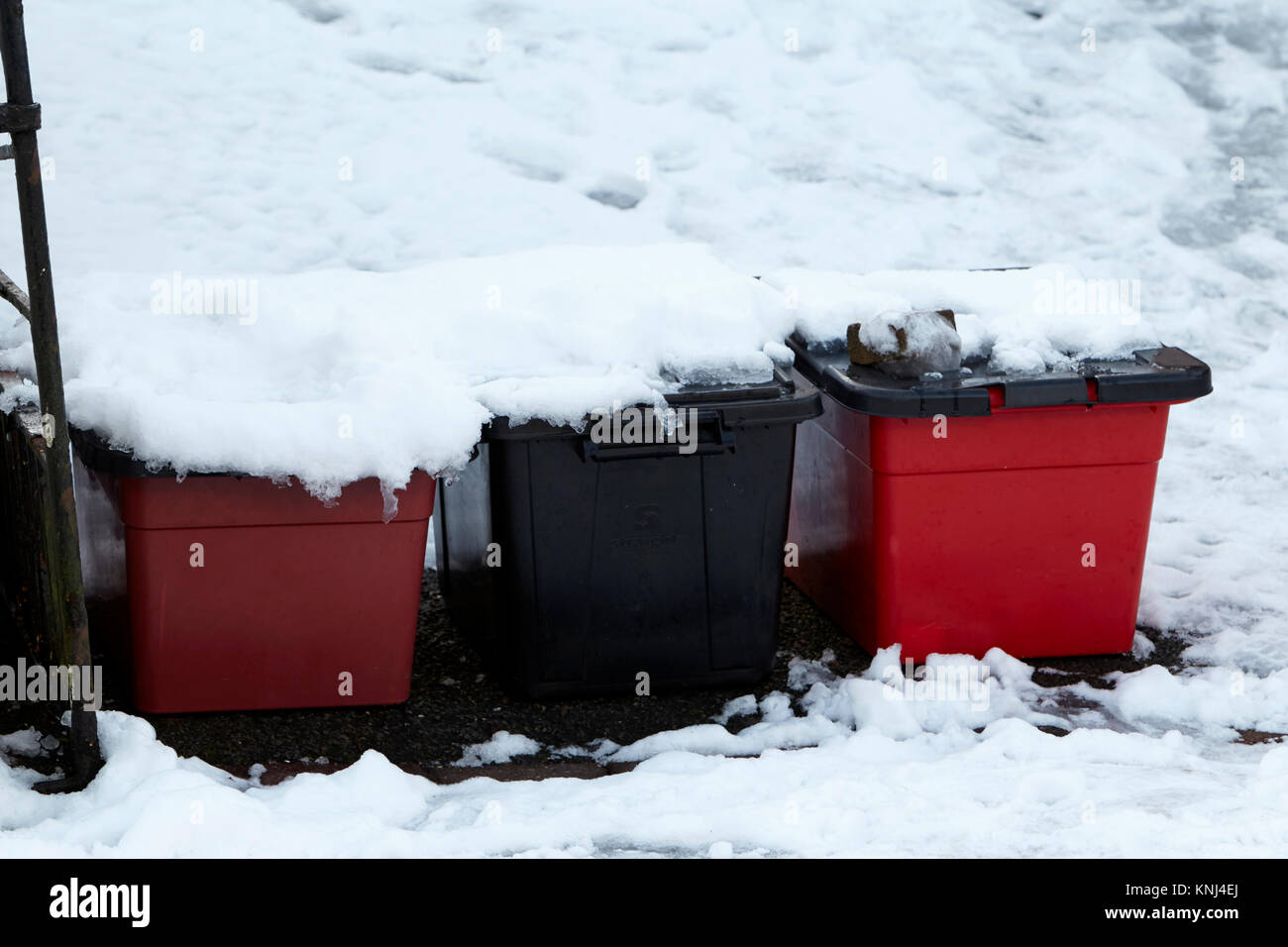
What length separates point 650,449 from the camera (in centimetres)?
307

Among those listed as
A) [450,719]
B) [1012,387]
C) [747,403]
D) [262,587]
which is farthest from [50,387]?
[1012,387]

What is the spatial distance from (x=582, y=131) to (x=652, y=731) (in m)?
4.84

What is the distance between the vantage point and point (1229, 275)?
259 inches

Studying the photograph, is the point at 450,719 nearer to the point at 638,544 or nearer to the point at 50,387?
the point at 638,544

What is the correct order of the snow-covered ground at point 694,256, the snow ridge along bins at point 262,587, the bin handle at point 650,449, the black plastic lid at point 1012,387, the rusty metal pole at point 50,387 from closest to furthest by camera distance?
the rusty metal pole at point 50,387 → the snow-covered ground at point 694,256 → the snow ridge along bins at point 262,587 → the bin handle at point 650,449 → the black plastic lid at point 1012,387

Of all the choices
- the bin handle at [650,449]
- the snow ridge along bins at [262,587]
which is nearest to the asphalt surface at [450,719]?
the snow ridge along bins at [262,587]

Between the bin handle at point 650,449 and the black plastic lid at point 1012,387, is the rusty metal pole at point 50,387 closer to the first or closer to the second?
the bin handle at point 650,449

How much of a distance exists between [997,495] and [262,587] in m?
1.63

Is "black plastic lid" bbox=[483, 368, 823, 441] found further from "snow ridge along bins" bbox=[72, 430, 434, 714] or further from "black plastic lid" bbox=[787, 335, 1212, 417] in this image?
"snow ridge along bins" bbox=[72, 430, 434, 714]

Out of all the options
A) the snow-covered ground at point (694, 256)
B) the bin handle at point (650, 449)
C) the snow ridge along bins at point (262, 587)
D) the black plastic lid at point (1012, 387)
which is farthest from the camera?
the black plastic lid at point (1012, 387)

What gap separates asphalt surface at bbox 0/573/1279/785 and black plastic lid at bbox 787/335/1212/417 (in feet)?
2.27

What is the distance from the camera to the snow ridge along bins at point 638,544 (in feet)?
10.1
